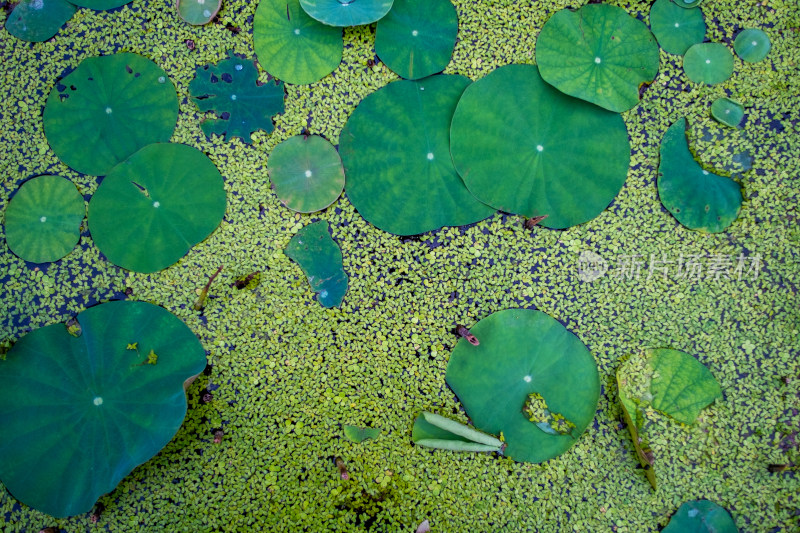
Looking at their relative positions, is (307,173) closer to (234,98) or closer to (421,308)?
(234,98)

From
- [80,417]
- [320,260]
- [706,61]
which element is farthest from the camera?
[706,61]

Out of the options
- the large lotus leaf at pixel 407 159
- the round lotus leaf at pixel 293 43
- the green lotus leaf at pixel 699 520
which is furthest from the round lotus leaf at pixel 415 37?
the green lotus leaf at pixel 699 520

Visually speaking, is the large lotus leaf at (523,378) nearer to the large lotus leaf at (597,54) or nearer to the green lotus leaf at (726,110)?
the large lotus leaf at (597,54)

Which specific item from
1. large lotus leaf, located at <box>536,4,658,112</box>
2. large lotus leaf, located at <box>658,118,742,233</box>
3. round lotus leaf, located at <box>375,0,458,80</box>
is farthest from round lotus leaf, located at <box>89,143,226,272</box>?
large lotus leaf, located at <box>658,118,742,233</box>

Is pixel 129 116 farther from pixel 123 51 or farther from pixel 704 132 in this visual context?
pixel 704 132

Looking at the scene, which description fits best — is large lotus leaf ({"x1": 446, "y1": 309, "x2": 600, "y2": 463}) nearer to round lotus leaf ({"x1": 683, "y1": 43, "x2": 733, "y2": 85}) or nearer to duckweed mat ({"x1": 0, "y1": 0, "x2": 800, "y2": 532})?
duckweed mat ({"x1": 0, "y1": 0, "x2": 800, "y2": 532})

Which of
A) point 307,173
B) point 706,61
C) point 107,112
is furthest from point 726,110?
point 107,112

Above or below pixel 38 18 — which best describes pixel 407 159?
below
